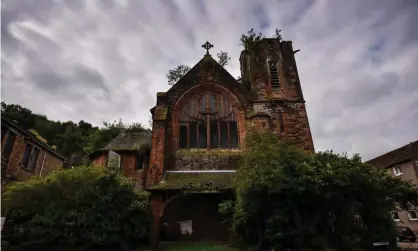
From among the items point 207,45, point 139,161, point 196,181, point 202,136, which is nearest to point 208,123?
point 202,136

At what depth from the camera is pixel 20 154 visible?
19.2 metres

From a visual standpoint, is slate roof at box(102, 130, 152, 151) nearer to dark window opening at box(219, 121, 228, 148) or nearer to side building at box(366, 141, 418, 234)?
dark window opening at box(219, 121, 228, 148)

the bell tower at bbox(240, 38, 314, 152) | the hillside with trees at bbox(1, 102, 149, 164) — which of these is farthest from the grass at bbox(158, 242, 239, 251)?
the hillside with trees at bbox(1, 102, 149, 164)

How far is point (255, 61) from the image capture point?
22.5m

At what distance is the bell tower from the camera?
62.3 feet

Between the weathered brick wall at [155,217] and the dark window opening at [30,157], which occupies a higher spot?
the dark window opening at [30,157]

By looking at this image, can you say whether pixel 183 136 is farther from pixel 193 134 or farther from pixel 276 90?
pixel 276 90

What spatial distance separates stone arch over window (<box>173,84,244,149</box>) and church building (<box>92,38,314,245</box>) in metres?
0.07

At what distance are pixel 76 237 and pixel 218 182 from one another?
23.6 ft

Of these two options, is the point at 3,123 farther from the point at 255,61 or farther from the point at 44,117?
the point at 44,117

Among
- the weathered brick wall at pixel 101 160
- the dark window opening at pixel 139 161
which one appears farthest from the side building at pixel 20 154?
the dark window opening at pixel 139 161

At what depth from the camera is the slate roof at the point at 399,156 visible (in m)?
27.2

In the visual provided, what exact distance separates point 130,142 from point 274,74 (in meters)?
12.6

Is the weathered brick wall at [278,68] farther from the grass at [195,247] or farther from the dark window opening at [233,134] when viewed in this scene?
the grass at [195,247]
